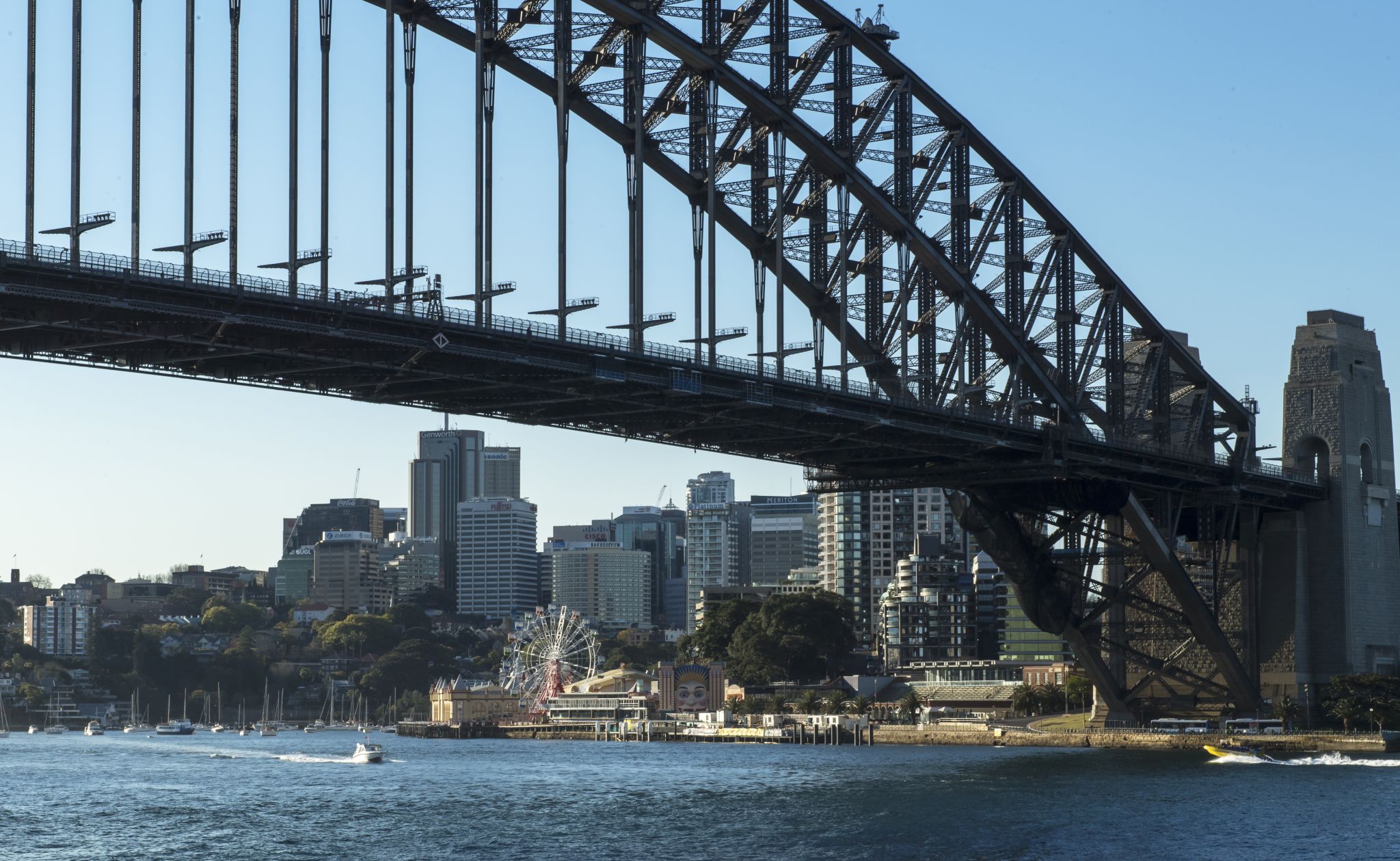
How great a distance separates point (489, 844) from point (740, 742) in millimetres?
96802

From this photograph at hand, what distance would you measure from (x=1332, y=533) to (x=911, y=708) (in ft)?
176

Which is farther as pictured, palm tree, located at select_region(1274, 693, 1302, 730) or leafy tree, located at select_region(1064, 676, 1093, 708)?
leafy tree, located at select_region(1064, 676, 1093, 708)

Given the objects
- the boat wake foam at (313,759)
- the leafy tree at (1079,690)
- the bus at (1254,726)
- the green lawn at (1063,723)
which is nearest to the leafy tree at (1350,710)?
the bus at (1254,726)

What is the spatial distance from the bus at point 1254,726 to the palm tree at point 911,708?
5218 centimetres

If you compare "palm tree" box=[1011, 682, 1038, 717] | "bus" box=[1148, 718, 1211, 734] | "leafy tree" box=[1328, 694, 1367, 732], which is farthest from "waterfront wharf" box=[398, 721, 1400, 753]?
"palm tree" box=[1011, 682, 1038, 717]

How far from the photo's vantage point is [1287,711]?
106312 mm

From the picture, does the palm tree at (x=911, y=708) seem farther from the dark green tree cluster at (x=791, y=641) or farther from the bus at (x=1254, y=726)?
the bus at (x=1254, y=726)

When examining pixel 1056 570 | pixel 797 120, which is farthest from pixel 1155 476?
pixel 797 120

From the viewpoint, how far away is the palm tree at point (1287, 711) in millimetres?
106000

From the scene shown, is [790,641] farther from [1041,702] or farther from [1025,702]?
[1041,702]

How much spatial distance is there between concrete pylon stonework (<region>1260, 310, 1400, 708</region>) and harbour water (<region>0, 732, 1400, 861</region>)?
817cm

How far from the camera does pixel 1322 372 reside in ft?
356

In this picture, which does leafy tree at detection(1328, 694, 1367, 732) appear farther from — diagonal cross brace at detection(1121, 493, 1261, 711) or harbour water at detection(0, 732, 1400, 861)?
diagonal cross brace at detection(1121, 493, 1261, 711)

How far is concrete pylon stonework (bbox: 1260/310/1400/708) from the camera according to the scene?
354 ft
